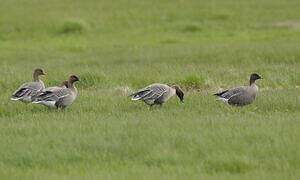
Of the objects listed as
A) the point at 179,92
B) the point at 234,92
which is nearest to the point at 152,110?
the point at 179,92

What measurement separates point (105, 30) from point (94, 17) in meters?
3.70

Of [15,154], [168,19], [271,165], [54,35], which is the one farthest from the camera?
[168,19]

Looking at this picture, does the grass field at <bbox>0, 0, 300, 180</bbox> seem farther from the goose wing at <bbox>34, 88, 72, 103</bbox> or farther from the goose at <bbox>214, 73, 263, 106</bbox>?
the goose wing at <bbox>34, 88, 72, 103</bbox>

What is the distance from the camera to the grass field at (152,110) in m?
7.52

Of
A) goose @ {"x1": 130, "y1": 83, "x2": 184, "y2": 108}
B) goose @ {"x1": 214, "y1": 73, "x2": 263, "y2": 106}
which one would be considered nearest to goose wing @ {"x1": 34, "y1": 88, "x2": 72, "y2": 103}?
goose @ {"x1": 130, "y1": 83, "x2": 184, "y2": 108}

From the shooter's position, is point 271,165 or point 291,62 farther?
point 291,62

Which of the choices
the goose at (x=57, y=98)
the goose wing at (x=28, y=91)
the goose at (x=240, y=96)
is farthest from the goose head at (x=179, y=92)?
the goose wing at (x=28, y=91)

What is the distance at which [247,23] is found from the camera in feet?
103

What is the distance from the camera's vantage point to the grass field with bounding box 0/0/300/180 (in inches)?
296

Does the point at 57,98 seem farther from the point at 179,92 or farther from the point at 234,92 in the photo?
the point at 234,92

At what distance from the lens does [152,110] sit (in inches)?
443

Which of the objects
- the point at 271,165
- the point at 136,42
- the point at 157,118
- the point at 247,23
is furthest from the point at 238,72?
the point at 247,23

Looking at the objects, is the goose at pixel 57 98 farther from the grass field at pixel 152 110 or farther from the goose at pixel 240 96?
the goose at pixel 240 96

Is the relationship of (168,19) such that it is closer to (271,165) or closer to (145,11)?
(145,11)
